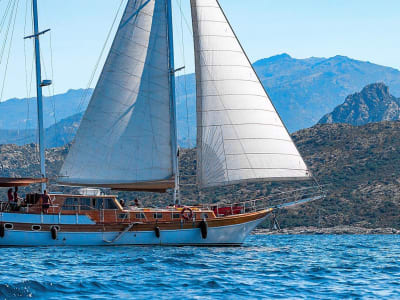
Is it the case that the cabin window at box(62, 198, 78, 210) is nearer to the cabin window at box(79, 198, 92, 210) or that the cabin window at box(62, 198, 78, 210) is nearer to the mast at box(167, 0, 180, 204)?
the cabin window at box(79, 198, 92, 210)

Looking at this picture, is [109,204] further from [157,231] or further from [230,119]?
[230,119]

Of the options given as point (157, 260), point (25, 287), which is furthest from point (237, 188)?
point (25, 287)

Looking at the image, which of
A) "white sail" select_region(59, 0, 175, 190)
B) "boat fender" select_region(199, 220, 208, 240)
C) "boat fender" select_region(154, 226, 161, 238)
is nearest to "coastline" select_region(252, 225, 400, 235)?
"boat fender" select_region(199, 220, 208, 240)

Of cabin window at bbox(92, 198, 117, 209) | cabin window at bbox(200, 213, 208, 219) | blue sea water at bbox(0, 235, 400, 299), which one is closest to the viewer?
blue sea water at bbox(0, 235, 400, 299)

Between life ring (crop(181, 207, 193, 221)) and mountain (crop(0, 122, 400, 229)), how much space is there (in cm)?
3475

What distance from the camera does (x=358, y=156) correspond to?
90875 mm

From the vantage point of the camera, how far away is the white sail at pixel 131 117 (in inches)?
1593

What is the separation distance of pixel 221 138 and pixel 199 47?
510 centimetres

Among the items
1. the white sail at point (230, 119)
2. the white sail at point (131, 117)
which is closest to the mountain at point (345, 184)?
the white sail at point (131, 117)

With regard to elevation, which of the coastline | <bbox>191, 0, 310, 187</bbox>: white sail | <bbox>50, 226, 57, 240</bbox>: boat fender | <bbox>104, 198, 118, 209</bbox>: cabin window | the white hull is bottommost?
the coastline

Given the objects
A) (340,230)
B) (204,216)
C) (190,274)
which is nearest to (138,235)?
(204,216)

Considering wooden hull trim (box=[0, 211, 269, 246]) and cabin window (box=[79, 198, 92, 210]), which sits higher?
cabin window (box=[79, 198, 92, 210])

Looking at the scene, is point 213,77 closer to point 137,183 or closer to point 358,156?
point 137,183

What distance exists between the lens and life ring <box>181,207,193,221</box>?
40094 mm
